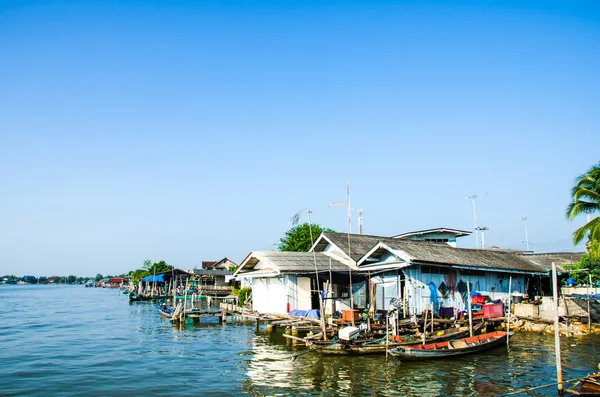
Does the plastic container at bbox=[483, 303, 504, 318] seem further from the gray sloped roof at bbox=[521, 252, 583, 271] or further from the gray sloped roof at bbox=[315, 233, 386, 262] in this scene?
the gray sloped roof at bbox=[521, 252, 583, 271]

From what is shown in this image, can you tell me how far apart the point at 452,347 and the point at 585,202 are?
42.3 feet

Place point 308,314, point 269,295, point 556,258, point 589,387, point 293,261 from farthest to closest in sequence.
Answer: point 556,258
point 269,295
point 293,261
point 308,314
point 589,387

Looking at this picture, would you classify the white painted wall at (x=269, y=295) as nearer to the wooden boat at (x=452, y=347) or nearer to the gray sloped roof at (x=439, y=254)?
the gray sloped roof at (x=439, y=254)

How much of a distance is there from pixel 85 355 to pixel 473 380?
1693cm

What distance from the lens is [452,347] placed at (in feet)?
61.8

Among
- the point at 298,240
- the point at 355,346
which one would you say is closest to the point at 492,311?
the point at 355,346

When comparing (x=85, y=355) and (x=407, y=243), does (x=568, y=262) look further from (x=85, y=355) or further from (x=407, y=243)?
(x=85, y=355)

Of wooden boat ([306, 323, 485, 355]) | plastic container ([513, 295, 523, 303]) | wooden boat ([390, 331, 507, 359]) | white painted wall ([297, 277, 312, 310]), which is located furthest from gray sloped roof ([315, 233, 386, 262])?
wooden boat ([306, 323, 485, 355])

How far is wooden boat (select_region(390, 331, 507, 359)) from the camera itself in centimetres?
1755

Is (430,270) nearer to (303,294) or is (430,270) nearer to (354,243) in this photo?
(354,243)

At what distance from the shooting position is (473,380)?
51.0 feet

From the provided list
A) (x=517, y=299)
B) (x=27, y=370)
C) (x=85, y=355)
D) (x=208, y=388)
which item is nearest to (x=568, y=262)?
(x=517, y=299)

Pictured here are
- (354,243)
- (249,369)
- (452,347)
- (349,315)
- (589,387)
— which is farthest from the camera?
(354,243)

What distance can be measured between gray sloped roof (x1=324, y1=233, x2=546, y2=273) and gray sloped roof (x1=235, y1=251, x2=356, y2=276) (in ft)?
4.31
